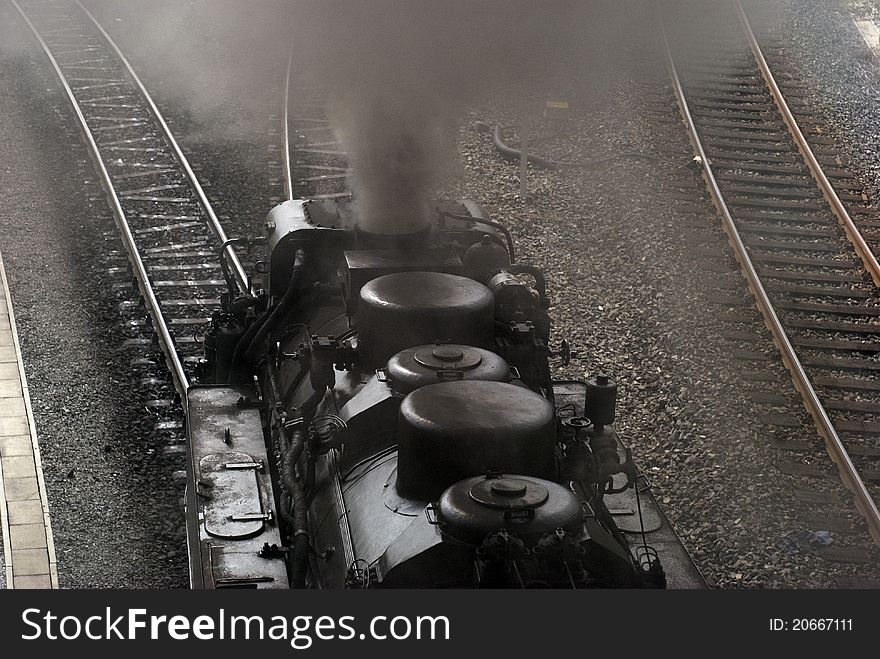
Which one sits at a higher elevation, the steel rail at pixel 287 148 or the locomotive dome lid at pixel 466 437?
the locomotive dome lid at pixel 466 437

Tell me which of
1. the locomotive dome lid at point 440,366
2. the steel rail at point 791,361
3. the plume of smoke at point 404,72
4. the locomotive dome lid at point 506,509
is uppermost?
the plume of smoke at point 404,72

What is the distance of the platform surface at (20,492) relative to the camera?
336 inches

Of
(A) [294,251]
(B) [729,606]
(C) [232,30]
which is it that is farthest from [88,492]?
(C) [232,30]

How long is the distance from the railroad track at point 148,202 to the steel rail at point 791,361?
496 cm

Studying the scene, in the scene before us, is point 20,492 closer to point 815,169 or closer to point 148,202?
point 148,202

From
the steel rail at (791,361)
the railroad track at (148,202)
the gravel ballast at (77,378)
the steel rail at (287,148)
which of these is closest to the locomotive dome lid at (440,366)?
the gravel ballast at (77,378)

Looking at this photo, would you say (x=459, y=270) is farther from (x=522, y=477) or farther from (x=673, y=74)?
(x=673, y=74)

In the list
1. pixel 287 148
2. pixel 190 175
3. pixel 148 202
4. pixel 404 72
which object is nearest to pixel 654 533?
pixel 404 72

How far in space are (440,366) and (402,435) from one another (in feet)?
2.36

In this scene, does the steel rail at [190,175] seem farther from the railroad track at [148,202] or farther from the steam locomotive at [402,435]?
the steam locomotive at [402,435]

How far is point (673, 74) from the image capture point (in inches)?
686

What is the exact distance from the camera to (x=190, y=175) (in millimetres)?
15453

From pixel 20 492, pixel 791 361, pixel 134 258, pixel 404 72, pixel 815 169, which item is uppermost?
pixel 404 72

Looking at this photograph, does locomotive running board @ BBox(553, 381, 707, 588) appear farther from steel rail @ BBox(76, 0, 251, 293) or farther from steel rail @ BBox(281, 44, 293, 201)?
steel rail @ BBox(281, 44, 293, 201)
